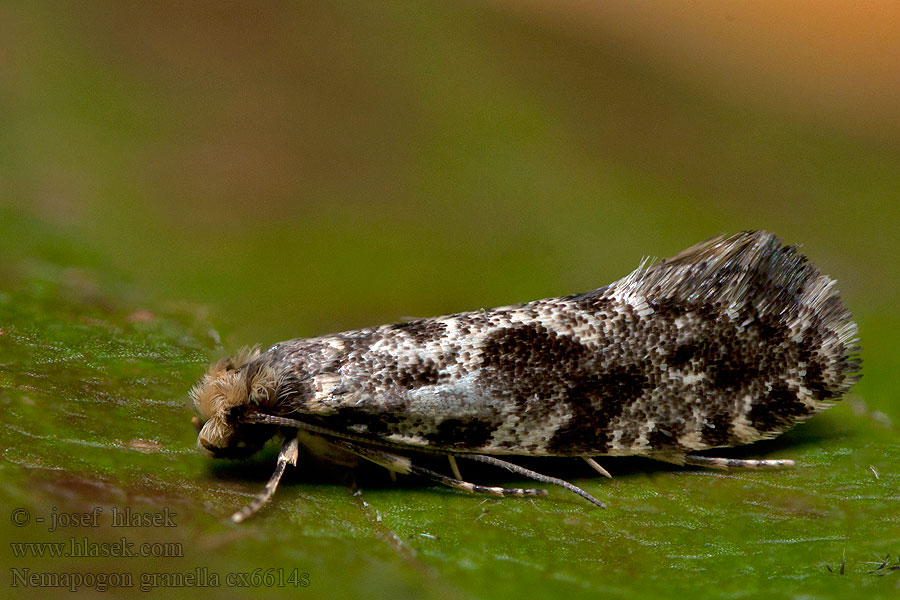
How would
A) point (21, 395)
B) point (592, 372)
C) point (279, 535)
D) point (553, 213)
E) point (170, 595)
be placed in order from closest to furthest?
point (170, 595) < point (279, 535) < point (21, 395) < point (592, 372) < point (553, 213)

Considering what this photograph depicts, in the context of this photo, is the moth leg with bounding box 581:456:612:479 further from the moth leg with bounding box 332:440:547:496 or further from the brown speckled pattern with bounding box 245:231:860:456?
the moth leg with bounding box 332:440:547:496

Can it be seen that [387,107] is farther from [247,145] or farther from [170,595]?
A: [170,595]

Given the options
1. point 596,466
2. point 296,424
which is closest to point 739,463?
point 596,466

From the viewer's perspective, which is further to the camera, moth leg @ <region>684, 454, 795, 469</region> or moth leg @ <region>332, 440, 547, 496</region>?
moth leg @ <region>684, 454, 795, 469</region>

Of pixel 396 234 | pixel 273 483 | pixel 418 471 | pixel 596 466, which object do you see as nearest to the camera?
pixel 273 483

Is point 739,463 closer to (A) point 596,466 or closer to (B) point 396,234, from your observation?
(A) point 596,466

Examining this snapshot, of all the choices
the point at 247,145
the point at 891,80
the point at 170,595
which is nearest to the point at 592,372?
the point at 170,595

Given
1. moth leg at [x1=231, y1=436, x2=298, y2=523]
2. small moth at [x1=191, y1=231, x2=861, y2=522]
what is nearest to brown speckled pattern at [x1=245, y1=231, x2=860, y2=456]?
small moth at [x1=191, y1=231, x2=861, y2=522]
